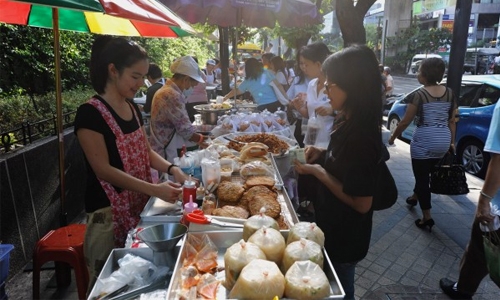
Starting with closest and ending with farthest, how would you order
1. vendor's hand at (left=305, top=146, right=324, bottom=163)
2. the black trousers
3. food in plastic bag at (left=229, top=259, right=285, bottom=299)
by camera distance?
food in plastic bag at (left=229, top=259, right=285, bottom=299) < vendor's hand at (left=305, top=146, right=324, bottom=163) < the black trousers

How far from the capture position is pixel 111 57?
216 cm

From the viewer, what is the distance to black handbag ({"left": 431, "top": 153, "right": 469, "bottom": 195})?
4441 millimetres

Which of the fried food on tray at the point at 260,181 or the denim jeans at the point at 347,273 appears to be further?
the fried food on tray at the point at 260,181

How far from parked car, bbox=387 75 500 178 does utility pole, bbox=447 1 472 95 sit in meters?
1.07

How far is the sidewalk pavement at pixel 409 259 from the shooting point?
130 inches

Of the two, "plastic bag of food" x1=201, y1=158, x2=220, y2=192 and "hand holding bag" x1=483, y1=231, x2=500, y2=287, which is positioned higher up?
"plastic bag of food" x1=201, y1=158, x2=220, y2=192

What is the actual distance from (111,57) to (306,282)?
174cm

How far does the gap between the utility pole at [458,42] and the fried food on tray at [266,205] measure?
4868 millimetres

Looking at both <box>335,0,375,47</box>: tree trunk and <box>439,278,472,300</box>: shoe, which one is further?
<box>335,0,375,47</box>: tree trunk

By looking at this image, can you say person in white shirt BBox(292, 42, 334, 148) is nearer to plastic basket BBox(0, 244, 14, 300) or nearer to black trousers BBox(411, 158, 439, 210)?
black trousers BBox(411, 158, 439, 210)

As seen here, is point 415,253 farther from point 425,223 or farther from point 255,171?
point 255,171

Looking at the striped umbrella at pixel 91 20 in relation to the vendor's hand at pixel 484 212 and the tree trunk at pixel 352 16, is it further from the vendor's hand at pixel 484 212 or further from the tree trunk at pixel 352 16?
the tree trunk at pixel 352 16

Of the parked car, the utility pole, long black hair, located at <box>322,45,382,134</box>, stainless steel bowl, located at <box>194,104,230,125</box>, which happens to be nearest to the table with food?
long black hair, located at <box>322,45,382,134</box>

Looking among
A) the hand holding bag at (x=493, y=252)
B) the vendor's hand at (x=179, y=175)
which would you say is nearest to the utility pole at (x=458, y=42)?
the hand holding bag at (x=493, y=252)
